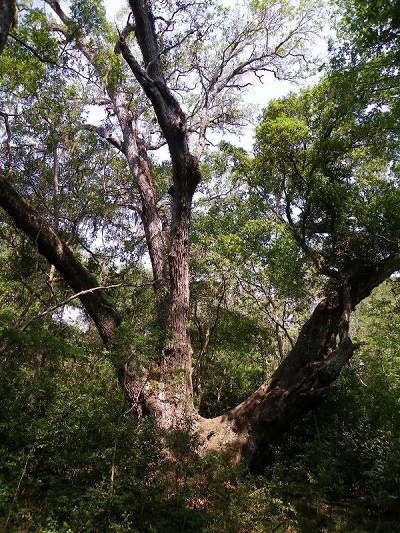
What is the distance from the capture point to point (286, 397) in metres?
6.12

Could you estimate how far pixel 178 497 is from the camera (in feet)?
12.4

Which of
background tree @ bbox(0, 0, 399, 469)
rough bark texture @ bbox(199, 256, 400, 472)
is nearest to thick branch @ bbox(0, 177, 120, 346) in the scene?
background tree @ bbox(0, 0, 399, 469)

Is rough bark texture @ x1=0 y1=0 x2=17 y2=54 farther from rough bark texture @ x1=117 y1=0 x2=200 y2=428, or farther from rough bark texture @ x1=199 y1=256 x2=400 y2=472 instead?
rough bark texture @ x1=199 y1=256 x2=400 y2=472

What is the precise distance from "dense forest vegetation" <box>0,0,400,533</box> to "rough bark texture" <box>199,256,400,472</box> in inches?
1.4

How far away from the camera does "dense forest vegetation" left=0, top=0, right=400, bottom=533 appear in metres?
4.12

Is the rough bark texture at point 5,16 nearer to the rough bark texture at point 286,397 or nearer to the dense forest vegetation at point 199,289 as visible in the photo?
the dense forest vegetation at point 199,289

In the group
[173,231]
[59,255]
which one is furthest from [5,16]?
[173,231]

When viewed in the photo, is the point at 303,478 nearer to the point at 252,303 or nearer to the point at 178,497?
the point at 178,497

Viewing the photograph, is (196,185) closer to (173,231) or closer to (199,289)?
(173,231)

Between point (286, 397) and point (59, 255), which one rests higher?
point (59, 255)

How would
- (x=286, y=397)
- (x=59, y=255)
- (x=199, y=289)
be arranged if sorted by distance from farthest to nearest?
(x=199, y=289), (x=286, y=397), (x=59, y=255)

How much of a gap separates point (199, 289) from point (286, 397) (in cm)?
400

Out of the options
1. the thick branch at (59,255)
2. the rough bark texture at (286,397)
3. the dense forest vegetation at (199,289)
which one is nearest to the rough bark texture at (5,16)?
the dense forest vegetation at (199,289)

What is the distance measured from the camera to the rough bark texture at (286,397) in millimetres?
5918
